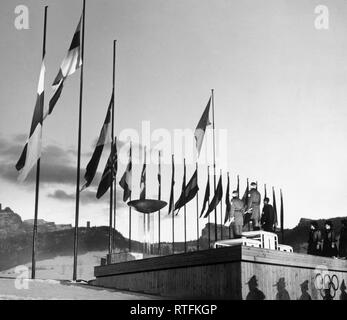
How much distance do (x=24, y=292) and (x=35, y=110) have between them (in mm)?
7645

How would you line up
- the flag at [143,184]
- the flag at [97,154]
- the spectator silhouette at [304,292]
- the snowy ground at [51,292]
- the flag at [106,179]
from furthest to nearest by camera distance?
the flag at [143,184] < the flag at [106,179] < the flag at [97,154] < the spectator silhouette at [304,292] < the snowy ground at [51,292]

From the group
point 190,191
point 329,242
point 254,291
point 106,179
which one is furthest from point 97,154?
point 329,242

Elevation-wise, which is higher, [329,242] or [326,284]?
[329,242]

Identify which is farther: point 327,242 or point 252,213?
point 327,242

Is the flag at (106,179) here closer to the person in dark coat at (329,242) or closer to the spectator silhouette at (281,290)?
the person in dark coat at (329,242)

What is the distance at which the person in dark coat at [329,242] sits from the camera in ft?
61.1

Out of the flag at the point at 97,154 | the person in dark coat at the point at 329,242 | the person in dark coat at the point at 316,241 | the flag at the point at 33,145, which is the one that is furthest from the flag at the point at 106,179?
the person in dark coat at the point at 329,242

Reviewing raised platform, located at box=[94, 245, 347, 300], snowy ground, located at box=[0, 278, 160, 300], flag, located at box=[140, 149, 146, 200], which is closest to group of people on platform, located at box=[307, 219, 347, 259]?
raised platform, located at box=[94, 245, 347, 300]

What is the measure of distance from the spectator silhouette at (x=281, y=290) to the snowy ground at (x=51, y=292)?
3.27 meters

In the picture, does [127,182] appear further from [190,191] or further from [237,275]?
[237,275]

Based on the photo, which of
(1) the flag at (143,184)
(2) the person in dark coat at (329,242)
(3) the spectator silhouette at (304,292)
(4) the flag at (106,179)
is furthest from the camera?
(1) the flag at (143,184)

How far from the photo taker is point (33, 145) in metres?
17.0

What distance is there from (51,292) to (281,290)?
229 inches
